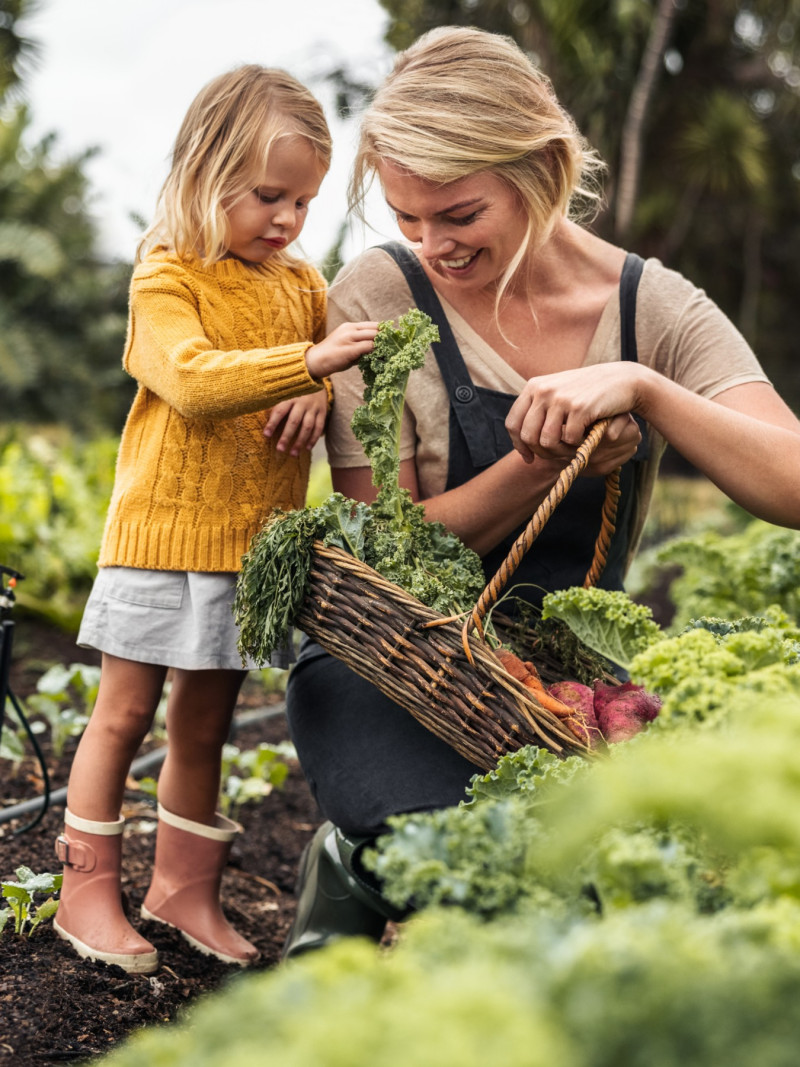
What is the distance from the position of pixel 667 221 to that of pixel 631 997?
14544mm

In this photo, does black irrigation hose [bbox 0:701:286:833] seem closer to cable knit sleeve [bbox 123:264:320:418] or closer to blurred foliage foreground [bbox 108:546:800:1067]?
cable knit sleeve [bbox 123:264:320:418]

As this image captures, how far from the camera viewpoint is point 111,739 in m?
2.24

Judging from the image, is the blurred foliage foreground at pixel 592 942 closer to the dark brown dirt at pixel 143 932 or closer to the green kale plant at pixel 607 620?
the green kale plant at pixel 607 620

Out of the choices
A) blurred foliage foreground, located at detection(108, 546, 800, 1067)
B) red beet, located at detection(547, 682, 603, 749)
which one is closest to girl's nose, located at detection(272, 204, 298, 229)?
red beet, located at detection(547, 682, 603, 749)

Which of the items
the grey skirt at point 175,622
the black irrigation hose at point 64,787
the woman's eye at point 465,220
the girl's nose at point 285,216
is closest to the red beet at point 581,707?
the grey skirt at point 175,622

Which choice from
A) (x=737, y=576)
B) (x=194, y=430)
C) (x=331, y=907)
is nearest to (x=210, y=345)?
(x=194, y=430)

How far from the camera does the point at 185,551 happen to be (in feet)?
7.20

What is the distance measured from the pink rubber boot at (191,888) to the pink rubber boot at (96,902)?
18 cm

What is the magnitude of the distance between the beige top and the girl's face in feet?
0.92

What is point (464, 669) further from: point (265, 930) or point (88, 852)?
point (265, 930)

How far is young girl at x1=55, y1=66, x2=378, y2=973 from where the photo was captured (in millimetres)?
2180

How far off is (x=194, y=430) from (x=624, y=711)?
1087 millimetres

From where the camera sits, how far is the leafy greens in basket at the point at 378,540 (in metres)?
1.83

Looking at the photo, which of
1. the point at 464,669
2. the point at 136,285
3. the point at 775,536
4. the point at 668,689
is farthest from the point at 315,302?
the point at 775,536
